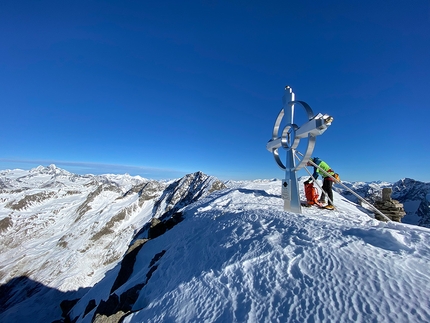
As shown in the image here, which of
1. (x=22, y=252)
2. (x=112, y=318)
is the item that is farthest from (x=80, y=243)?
(x=112, y=318)

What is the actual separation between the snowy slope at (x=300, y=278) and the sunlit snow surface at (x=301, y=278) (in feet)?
0.06

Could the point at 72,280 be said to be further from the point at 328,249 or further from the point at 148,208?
the point at 328,249

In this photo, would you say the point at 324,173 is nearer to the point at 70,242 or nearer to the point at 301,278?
the point at 301,278

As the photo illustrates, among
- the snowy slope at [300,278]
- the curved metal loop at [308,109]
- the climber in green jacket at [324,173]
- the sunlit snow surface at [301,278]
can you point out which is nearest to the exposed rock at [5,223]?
the sunlit snow surface at [301,278]

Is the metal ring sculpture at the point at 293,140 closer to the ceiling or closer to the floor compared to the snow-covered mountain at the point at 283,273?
closer to the ceiling

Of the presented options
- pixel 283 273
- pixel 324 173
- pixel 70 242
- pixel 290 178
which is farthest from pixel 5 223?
pixel 283 273

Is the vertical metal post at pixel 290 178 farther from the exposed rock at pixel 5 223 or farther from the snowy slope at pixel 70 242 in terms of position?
the exposed rock at pixel 5 223

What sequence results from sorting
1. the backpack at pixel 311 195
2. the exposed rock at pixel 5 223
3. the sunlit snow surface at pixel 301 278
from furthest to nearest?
the exposed rock at pixel 5 223
the backpack at pixel 311 195
the sunlit snow surface at pixel 301 278

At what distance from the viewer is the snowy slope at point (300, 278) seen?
3781 mm

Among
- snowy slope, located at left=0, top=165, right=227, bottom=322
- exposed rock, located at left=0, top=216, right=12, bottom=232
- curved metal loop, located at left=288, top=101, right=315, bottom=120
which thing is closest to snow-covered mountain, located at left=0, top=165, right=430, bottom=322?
curved metal loop, located at left=288, top=101, right=315, bottom=120

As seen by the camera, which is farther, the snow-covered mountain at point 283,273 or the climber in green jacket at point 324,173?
the climber in green jacket at point 324,173

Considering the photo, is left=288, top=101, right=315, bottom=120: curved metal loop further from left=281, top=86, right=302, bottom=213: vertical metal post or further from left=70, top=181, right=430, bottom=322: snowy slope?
left=70, top=181, right=430, bottom=322: snowy slope

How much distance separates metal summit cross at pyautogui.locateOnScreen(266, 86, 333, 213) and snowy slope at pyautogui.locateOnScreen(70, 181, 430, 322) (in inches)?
94.6

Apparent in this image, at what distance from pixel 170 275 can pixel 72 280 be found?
124198 mm
